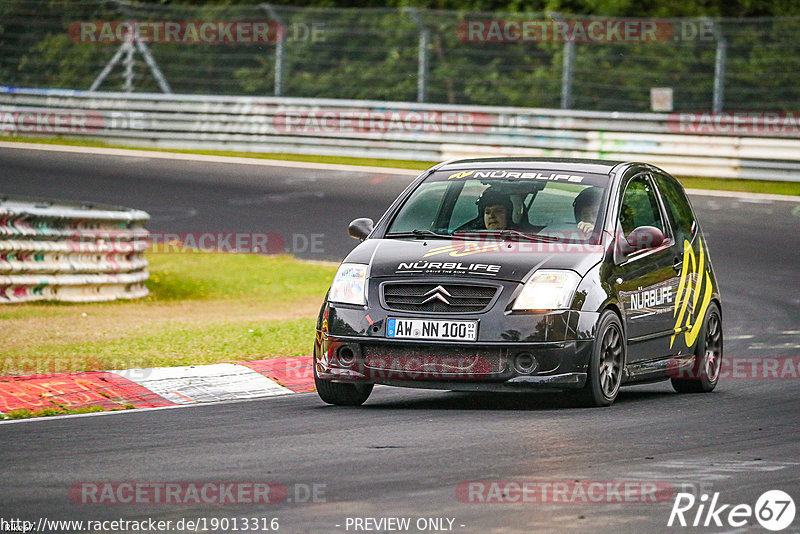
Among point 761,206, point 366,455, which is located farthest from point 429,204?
point 761,206

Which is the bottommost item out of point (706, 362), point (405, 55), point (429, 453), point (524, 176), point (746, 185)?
point (706, 362)

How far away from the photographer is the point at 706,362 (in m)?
11.0

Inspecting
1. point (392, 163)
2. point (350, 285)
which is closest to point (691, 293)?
point (350, 285)

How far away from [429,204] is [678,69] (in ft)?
55.4

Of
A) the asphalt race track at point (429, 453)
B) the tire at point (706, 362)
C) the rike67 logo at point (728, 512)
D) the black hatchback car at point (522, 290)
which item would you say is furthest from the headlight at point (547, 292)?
the rike67 logo at point (728, 512)

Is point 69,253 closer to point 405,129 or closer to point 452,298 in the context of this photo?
point 452,298

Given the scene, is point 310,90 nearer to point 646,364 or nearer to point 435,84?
point 435,84

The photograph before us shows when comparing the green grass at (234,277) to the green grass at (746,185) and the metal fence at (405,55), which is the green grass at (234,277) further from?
the metal fence at (405,55)

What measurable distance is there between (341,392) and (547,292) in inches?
61.2

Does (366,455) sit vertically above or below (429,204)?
below

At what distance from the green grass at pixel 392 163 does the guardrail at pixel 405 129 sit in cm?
14

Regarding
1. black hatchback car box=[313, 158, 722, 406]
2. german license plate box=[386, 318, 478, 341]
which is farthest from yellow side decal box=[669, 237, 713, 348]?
german license plate box=[386, 318, 478, 341]

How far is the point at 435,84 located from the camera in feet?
90.9

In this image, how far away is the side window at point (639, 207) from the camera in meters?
10.2
